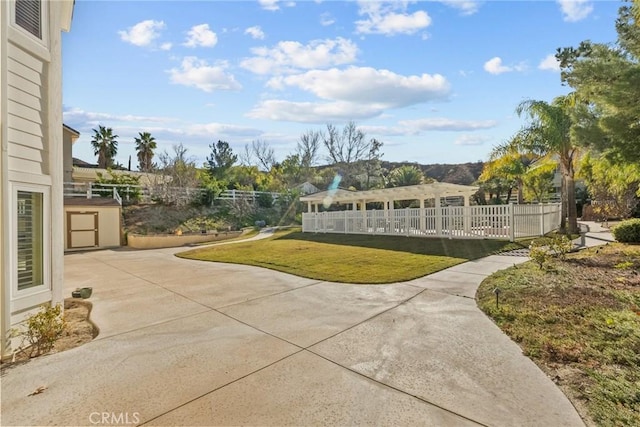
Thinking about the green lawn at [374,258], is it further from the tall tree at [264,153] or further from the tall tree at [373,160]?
the tall tree at [264,153]

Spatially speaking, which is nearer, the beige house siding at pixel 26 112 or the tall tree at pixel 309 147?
the beige house siding at pixel 26 112

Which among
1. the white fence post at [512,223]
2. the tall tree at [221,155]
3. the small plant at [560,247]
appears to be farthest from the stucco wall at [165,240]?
the tall tree at [221,155]

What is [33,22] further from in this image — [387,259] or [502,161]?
[502,161]

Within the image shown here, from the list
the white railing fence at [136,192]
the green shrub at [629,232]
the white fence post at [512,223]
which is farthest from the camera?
the white railing fence at [136,192]

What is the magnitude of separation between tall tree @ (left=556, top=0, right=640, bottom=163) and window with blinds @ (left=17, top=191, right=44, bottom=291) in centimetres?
916

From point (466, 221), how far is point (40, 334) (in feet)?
41.3

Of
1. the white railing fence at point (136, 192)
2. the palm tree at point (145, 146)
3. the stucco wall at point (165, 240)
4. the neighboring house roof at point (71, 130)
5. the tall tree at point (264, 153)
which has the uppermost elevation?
the tall tree at point (264, 153)

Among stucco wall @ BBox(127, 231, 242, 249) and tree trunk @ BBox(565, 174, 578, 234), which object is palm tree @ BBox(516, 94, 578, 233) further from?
stucco wall @ BBox(127, 231, 242, 249)

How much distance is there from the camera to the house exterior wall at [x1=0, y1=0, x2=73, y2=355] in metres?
3.46

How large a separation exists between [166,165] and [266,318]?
2258cm

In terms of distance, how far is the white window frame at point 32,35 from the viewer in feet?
12.4

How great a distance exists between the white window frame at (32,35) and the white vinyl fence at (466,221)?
40.6 feet

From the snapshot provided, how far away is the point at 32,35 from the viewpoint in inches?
162

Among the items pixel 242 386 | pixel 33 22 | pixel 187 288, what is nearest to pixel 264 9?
pixel 33 22
